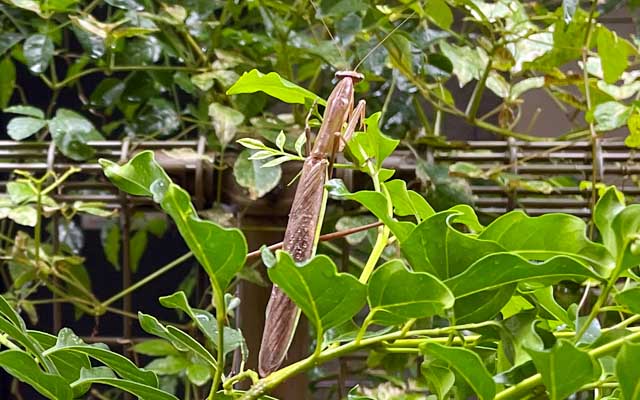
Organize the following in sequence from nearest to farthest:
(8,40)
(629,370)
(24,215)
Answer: (629,370) < (24,215) < (8,40)

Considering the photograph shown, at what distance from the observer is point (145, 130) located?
2.52 ft

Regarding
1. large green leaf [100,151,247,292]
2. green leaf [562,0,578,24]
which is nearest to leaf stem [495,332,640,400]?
large green leaf [100,151,247,292]

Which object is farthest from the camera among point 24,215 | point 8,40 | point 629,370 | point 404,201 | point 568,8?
point 8,40

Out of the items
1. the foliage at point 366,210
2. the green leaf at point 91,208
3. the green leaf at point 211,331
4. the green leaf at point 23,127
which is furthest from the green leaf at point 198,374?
the green leaf at point 211,331

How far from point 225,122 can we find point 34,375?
0.41 m

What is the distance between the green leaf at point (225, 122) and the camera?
62cm

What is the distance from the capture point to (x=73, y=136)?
2.15 feet

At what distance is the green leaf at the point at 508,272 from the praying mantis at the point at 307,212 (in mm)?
78

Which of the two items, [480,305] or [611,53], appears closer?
[480,305]

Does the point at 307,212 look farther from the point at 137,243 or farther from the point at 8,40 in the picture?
→ the point at 137,243

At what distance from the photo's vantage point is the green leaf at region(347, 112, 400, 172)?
0.31 meters

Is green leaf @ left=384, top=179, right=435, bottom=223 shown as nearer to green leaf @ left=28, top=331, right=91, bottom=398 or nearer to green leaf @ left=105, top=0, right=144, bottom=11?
green leaf @ left=28, top=331, right=91, bottom=398

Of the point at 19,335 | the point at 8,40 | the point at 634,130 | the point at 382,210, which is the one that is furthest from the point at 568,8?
the point at 8,40

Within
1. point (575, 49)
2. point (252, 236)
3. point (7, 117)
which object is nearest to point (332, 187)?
point (252, 236)
